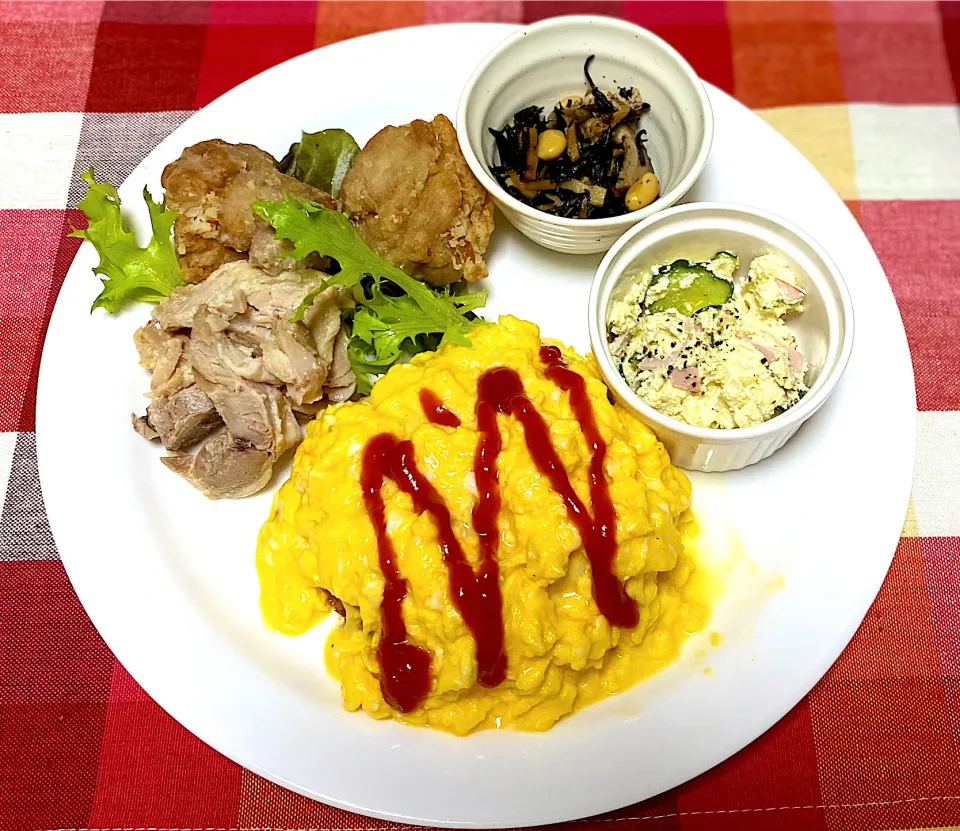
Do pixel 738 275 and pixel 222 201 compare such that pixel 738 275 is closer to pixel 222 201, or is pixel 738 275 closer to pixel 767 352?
pixel 767 352

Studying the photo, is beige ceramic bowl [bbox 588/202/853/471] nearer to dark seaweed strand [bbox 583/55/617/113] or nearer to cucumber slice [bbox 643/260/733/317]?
cucumber slice [bbox 643/260/733/317]

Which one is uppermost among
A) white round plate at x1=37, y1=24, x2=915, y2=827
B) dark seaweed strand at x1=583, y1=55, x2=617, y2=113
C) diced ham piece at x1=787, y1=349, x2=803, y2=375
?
dark seaweed strand at x1=583, y1=55, x2=617, y2=113

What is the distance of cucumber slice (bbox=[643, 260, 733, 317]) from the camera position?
294 cm

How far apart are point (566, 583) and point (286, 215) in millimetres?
1547

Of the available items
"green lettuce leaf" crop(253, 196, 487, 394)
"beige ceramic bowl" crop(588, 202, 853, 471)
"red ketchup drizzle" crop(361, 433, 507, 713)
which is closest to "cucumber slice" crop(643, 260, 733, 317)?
"beige ceramic bowl" crop(588, 202, 853, 471)

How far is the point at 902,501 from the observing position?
2.90 metres

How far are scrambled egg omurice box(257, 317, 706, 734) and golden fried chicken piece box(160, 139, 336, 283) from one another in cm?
71

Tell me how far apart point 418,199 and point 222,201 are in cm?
73

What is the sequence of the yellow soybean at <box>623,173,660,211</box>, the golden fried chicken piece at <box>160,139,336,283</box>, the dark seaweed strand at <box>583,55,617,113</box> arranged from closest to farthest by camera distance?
1. the golden fried chicken piece at <box>160,139,336,283</box>
2. the yellow soybean at <box>623,173,660,211</box>
3. the dark seaweed strand at <box>583,55,617,113</box>

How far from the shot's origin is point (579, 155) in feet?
10.9

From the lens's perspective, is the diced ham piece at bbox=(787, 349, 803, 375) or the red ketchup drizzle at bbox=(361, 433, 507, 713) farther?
the diced ham piece at bbox=(787, 349, 803, 375)

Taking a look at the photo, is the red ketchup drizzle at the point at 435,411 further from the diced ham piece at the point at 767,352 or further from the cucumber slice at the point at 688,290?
the diced ham piece at the point at 767,352

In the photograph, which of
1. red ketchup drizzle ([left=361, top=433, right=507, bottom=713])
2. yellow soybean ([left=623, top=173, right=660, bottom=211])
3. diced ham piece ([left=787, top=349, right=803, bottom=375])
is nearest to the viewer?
red ketchup drizzle ([left=361, top=433, right=507, bottom=713])

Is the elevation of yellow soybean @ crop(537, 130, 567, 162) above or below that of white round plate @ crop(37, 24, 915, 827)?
above
